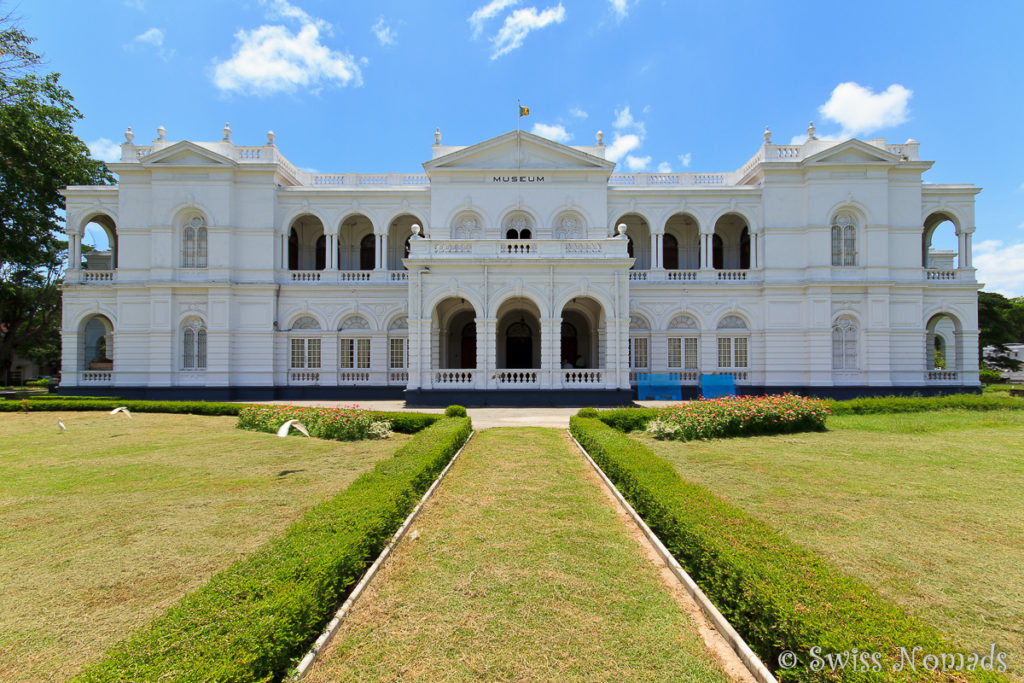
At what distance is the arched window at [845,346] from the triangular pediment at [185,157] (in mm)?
31531

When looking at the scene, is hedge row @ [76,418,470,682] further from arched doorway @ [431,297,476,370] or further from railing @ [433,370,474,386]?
arched doorway @ [431,297,476,370]

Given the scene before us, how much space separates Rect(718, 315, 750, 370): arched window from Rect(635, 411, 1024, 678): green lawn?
12153 mm

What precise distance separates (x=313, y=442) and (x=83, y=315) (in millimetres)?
22475

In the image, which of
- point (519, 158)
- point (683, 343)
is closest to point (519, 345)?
point (683, 343)

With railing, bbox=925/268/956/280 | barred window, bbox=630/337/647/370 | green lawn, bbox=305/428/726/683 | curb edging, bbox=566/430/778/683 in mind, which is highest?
railing, bbox=925/268/956/280

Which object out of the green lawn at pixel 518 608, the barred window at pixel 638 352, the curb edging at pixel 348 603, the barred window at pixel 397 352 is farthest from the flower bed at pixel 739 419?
the barred window at pixel 397 352

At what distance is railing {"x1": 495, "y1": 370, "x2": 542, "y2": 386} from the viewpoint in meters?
21.9

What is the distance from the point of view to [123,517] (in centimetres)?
677

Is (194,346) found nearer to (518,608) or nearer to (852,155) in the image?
(518,608)

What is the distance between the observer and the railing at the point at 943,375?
83.6 ft

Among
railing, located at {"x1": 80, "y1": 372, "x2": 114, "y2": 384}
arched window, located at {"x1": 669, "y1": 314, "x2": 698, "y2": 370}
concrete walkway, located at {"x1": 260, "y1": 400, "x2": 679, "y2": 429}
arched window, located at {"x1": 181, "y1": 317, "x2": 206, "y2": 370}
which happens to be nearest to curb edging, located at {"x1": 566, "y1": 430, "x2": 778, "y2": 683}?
concrete walkway, located at {"x1": 260, "y1": 400, "x2": 679, "y2": 429}

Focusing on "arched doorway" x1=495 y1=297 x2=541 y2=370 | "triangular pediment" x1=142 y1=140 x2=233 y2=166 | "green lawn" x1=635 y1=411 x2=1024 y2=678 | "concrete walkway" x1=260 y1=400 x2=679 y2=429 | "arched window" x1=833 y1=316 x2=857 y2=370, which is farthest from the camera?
"arched doorway" x1=495 y1=297 x2=541 y2=370

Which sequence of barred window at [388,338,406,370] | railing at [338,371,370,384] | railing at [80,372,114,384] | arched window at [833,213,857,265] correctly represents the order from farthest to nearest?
barred window at [388,338,406,370]
railing at [338,371,370,384]
railing at [80,372,114,384]
arched window at [833,213,857,265]

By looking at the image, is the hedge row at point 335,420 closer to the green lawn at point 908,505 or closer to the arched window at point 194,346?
the green lawn at point 908,505
